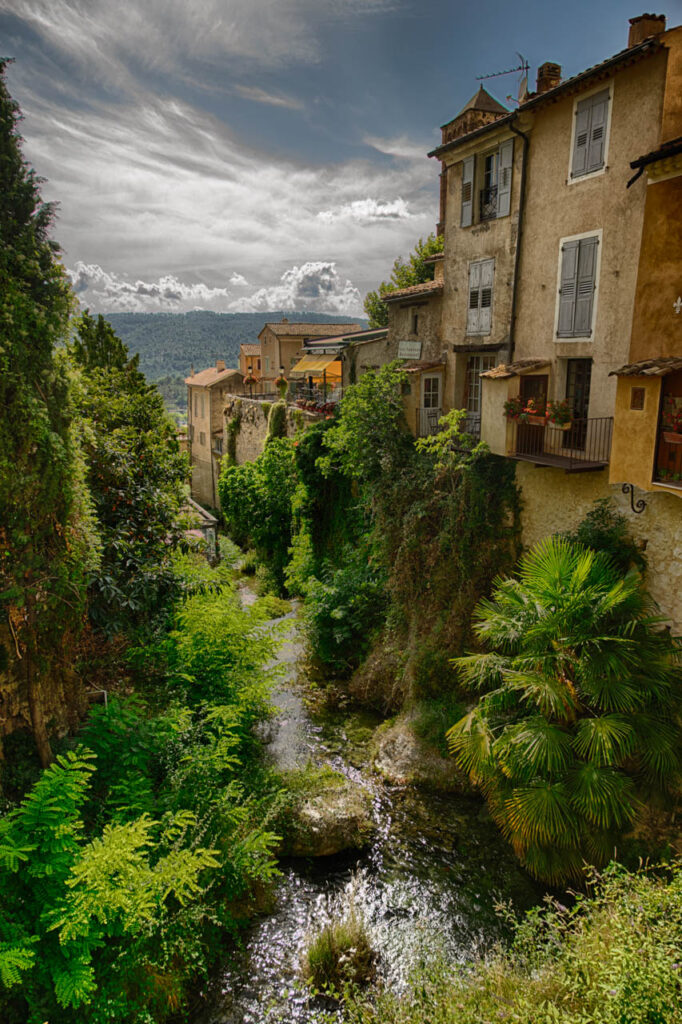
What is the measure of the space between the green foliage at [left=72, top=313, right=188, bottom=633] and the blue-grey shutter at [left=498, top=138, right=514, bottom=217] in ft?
32.4

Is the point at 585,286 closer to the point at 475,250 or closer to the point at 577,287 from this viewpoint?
the point at 577,287

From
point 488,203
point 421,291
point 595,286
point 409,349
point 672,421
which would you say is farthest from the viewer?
point 409,349

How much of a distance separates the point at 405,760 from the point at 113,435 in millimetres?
9063

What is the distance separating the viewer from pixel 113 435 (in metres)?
11.5

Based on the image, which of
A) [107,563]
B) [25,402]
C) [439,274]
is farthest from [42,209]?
[439,274]

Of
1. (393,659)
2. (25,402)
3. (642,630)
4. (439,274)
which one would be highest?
(439,274)

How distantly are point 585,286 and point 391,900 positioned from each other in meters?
12.1

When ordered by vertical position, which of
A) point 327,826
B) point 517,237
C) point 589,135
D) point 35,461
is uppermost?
point 589,135

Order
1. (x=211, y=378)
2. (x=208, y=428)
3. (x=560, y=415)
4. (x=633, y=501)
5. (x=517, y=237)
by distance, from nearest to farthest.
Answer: (x=633, y=501) < (x=560, y=415) < (x=517, y=237) < (x=208, y=428) < (x=211, y=378)

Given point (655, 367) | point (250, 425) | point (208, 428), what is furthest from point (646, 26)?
point (208, 428)

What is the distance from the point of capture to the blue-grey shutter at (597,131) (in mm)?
11188

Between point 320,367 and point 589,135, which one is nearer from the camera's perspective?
point 589,135

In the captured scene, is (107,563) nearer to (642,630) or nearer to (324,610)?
(324,610)

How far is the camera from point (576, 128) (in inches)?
466
